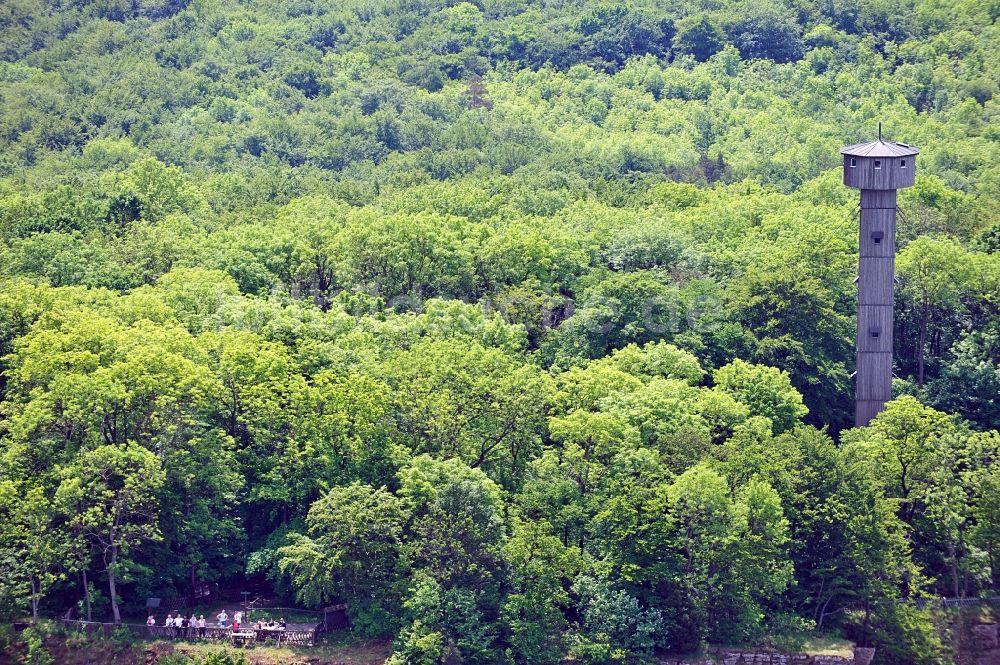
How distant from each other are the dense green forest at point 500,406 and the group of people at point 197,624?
5.51 ft

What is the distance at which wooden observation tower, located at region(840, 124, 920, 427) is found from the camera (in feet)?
260

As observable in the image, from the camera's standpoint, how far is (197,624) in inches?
2771

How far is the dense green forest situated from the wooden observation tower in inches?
112

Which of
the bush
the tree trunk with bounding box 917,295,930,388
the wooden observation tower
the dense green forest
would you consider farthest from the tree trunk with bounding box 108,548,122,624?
the tree trunk with bounding box 917,295,930,388

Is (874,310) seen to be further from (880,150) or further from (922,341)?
(880,150)

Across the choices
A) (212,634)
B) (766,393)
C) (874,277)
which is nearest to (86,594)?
(212,634)

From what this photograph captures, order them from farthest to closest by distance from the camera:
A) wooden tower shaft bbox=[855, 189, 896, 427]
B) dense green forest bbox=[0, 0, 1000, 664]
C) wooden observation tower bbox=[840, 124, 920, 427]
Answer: wooden tower shaft bbox=[855, 189, 896, 427] → wooden observation tower bbox=[840, 124, 920, 427] → dense green forest bbox=[0, 0, 1000, 664]

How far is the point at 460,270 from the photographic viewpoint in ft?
291

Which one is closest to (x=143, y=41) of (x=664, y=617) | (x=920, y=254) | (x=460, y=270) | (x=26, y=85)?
(x=26, y=85)

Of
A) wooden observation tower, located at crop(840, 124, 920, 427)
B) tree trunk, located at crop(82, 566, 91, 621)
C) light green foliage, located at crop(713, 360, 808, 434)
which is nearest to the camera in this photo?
tree trunk, located at crop(82, 566, 91, 621)

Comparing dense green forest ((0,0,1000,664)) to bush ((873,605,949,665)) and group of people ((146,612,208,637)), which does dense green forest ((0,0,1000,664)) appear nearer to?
bush ((873,605,949,665))

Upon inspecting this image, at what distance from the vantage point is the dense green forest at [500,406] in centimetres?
6981

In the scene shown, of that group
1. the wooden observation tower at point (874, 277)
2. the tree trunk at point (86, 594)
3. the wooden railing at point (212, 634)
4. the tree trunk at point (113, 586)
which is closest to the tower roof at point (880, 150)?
the wooden observation tower at point (874, 277)

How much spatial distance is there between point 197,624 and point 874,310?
1198 inches
